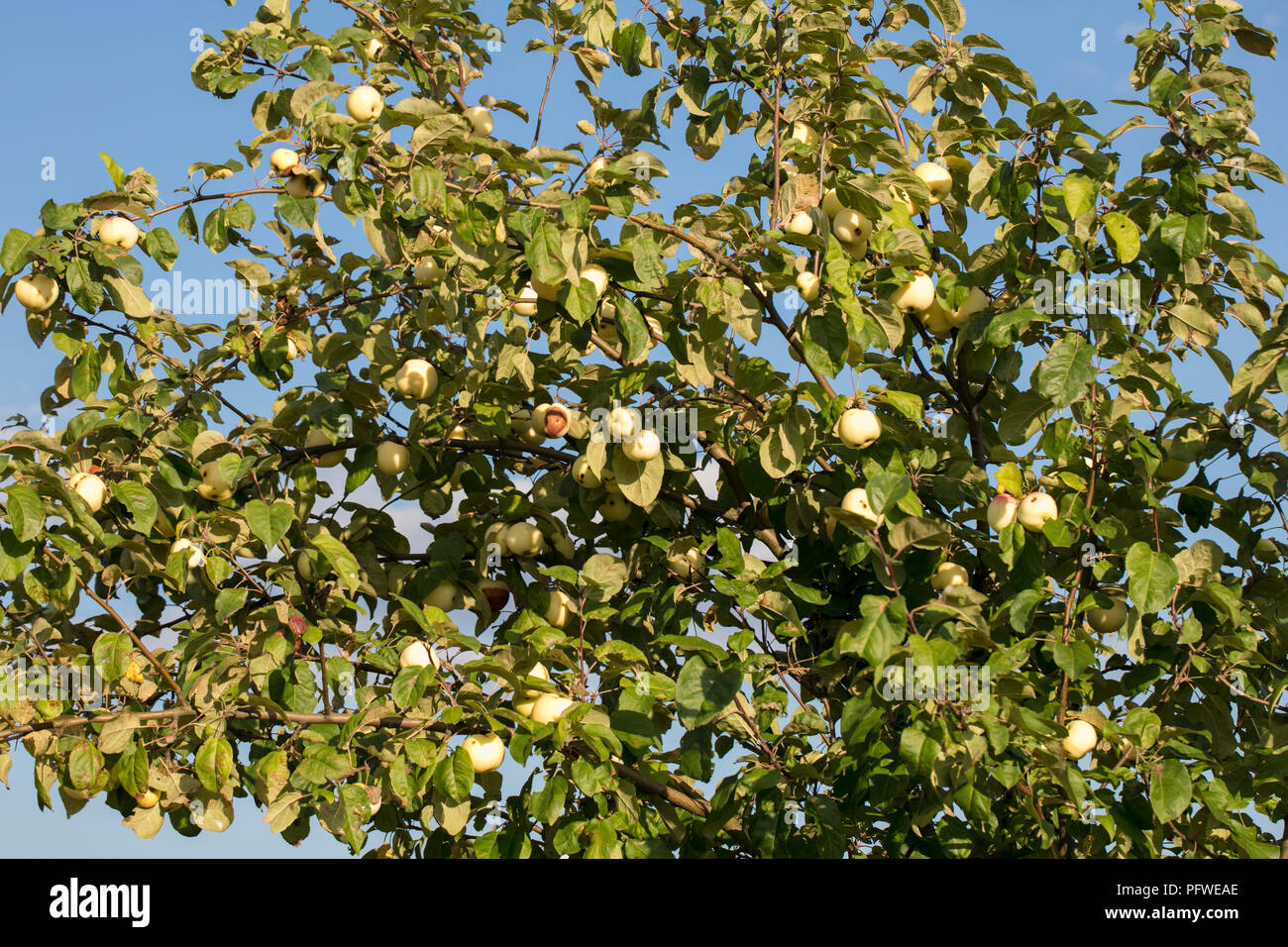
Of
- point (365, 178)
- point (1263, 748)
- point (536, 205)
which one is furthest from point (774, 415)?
point (1263, 748)

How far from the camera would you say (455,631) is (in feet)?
12.5

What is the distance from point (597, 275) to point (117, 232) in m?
1.86

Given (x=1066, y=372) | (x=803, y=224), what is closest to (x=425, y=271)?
(x=803, y=224)

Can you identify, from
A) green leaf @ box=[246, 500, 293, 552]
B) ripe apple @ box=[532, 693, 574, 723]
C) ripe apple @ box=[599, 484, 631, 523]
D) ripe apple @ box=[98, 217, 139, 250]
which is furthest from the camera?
ripe apple @ box=[599, 484, 631, 523]

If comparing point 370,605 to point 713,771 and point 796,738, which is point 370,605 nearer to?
point 713,771

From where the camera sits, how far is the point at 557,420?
4.48m

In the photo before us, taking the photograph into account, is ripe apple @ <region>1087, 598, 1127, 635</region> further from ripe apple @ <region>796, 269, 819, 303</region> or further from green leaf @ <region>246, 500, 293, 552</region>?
green leaf @ <region>246, 500, 293, 552</region>

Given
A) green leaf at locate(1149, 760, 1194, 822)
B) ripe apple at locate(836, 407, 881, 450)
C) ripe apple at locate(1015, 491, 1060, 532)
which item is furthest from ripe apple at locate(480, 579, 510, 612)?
green leaf at locate(1149, 760, 1194, 822)

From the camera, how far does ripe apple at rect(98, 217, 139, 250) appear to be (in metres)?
4.55

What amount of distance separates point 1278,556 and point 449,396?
9.94 ft

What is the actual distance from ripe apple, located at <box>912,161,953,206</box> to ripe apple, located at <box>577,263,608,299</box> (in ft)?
4.55

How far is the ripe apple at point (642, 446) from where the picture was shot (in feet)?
13.7

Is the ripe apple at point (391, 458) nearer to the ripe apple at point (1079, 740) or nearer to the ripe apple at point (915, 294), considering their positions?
the ripe apple at point (915, 294)
